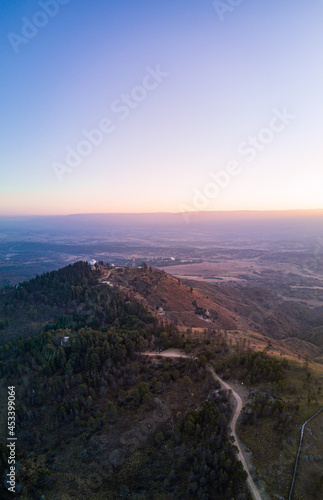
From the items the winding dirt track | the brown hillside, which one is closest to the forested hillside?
the winding dirt track

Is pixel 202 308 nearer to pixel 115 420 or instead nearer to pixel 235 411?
pixel 235 411

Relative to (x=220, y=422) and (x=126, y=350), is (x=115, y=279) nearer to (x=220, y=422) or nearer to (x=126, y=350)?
(x=126, y=350)

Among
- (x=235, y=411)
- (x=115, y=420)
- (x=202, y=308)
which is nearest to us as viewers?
(x=235, y=411)

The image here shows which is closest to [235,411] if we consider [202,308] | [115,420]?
[115,420]

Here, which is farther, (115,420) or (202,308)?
(202,308)

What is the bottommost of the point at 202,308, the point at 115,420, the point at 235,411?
the point at 202,308

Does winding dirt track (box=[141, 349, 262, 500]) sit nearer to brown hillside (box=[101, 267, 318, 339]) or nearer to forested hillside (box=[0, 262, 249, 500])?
forested hillside (box=[0, 262, 249, 500])

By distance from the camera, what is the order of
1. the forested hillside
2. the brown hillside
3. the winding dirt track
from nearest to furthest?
the winding dirt track < the forested hillside < the brown hillside

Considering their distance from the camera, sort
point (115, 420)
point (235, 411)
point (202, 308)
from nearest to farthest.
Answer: point (235, 411), point (115, 420), point (202, 308)

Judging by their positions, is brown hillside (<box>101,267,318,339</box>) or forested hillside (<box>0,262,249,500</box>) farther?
brown hillside (<box>101,267,318,339</box>)

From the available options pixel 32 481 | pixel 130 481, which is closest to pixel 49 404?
pixel 32 481

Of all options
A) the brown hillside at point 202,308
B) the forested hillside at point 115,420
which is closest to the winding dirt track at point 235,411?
the forested hillside at point 115,420
